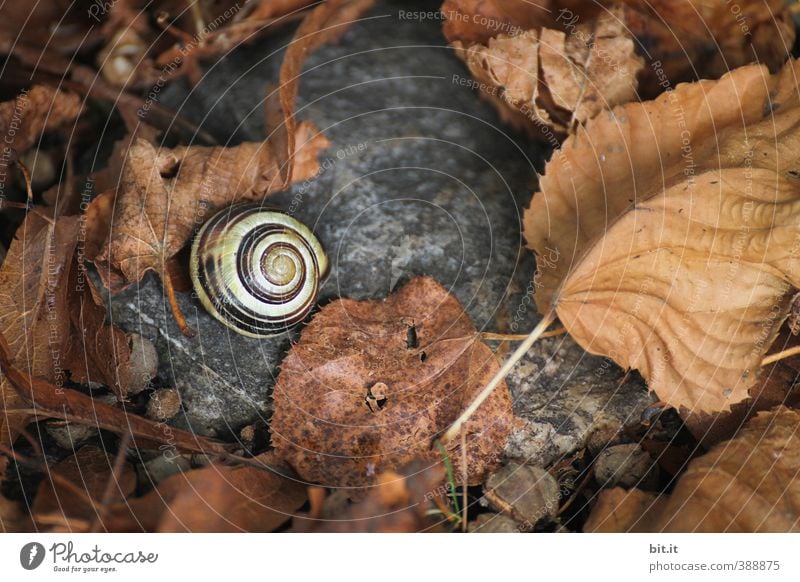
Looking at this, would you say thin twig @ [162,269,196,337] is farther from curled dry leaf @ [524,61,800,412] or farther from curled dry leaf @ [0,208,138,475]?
curled dry leaf @ [524,61,800,412]

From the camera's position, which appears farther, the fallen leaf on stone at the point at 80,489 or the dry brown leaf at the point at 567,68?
the dry brown leaf at the point at 567,68

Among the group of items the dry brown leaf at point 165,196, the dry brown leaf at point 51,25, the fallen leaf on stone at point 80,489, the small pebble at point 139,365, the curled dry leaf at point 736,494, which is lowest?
the curled dry leaf at point 736,494

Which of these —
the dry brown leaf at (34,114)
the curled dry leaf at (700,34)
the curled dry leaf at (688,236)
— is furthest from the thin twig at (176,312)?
the curled dry leaf at (700,34)

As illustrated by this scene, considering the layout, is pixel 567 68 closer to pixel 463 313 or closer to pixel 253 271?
pixel 463 313

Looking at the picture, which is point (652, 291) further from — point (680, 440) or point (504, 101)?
point (504, 101)

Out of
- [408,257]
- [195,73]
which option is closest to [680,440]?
[408,257]

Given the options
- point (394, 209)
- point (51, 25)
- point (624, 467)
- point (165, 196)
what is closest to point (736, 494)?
point (624, 467)

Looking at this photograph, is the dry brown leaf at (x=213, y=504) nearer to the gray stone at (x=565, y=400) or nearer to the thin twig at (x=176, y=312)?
the thin twig at (x=176, y=312)

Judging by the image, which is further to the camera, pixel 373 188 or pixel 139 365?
pixel 373 188
